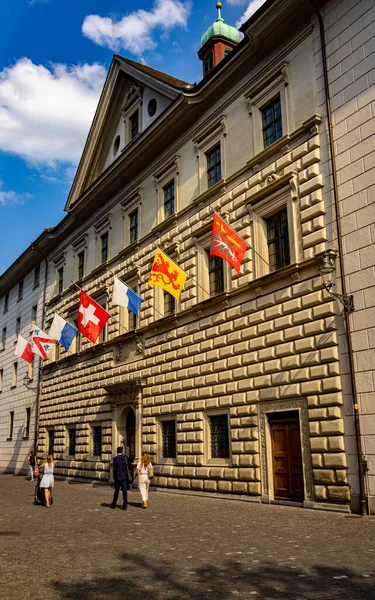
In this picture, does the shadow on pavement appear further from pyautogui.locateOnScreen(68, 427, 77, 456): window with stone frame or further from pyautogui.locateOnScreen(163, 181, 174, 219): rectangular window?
pyautogui.locateOnScreen(68, 427, 77, 456): window with stone frame

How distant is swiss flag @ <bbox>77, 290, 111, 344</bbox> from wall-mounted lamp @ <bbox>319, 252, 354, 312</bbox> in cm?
1038

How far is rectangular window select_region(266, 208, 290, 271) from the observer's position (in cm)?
1614

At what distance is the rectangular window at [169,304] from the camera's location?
21297mm

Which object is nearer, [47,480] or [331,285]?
[331,285]

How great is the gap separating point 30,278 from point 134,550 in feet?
107

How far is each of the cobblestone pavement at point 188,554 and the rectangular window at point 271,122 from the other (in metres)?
10.7

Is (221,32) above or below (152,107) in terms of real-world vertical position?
above

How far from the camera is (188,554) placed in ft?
28.2

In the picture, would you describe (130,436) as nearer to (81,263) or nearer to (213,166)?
(213,166)

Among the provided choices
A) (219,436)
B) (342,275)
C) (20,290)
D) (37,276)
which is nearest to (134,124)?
(37,276)

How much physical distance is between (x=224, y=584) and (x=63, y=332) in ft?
65.5

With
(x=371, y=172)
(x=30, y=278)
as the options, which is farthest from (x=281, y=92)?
(x=30, y=278)

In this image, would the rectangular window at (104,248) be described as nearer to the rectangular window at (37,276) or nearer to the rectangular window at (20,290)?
the rectangular window at (37,276)

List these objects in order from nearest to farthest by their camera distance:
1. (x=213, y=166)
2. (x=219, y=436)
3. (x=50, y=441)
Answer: (x=219, y=436)
(x=213, y=166)
(x=50, y=441)
